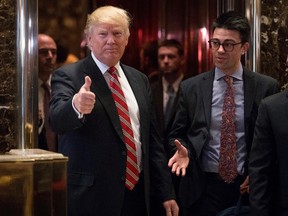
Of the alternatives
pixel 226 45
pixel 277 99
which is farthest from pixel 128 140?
pixel 226 45

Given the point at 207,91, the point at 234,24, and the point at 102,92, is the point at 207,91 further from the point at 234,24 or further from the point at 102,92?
the point at 102,92

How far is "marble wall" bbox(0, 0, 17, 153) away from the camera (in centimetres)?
330

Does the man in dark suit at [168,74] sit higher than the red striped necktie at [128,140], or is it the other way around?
the man in dark suit at [168,74]

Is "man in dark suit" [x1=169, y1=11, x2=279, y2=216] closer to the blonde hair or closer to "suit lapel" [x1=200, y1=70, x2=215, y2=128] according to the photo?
"suit lapel" [x1=200, y1=70, x2=215, y2=128]

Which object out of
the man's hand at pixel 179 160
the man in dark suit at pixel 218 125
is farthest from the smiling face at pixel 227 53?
the man's hand at pixel 179 160

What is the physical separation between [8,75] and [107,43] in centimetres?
67

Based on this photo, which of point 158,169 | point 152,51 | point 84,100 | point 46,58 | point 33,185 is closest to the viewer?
point 33,185

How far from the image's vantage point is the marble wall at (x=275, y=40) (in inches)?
171

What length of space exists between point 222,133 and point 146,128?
1.71ft

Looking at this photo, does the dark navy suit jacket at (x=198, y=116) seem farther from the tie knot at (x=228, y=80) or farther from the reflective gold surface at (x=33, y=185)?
the reflective gold surface at (x=33, y=185)

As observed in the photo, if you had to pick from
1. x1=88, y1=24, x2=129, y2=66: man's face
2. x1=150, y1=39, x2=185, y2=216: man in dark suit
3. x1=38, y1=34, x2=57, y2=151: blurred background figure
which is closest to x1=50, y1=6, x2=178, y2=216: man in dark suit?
x1=88, y1=24, x2=129, y2=66: man's face

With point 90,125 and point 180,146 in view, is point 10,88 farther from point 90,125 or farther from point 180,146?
point 180,146

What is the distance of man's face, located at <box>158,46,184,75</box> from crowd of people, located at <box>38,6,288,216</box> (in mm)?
1610

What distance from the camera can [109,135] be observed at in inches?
116
